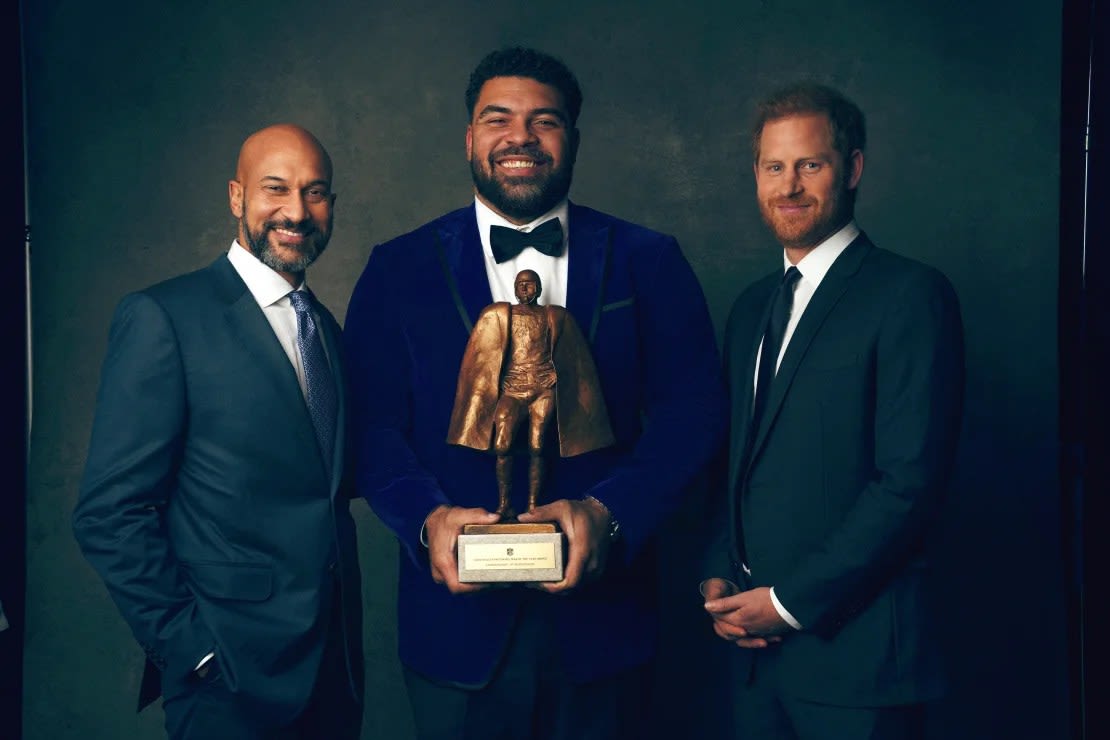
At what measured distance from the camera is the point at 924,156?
4.55m

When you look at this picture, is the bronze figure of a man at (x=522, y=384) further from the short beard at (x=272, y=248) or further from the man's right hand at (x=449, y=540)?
the short beard at (x=272, y=248)

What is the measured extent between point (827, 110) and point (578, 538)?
1.46 meters

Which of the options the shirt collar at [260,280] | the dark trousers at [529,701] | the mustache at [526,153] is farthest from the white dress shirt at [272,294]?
the dark trousers at [529,701]

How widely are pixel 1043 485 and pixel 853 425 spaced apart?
6.24 feet

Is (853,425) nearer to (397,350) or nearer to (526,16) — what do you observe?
(397,350)

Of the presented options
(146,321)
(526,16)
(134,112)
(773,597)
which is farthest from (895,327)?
(134,112)

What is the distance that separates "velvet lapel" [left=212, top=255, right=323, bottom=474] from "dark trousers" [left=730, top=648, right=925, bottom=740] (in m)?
1.44

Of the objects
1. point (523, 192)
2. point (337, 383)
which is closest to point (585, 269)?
point (523, 192)

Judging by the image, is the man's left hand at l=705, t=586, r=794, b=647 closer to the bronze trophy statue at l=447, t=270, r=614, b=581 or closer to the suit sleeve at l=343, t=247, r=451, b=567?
the bronze trophy statue at l=447, t=270, r=614, b=581

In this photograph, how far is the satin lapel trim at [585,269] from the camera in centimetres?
323

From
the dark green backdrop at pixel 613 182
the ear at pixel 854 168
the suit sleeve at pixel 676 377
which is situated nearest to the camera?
the suit sleeve at pixel 676 377

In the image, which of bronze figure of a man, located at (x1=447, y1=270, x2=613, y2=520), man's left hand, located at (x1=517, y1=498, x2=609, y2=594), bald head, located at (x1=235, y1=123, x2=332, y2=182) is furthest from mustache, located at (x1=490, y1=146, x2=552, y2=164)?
man's left hand, located at (x1=517, y1=498, x2=609, y2=594)

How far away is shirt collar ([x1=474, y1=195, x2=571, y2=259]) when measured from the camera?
3305 millimetres

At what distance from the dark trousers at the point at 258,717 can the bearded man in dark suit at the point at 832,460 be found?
109 cm
